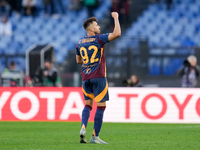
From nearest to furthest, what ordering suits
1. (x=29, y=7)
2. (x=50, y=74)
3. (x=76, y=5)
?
1. (x=50, y=74)
2. (x=76, y=5)
3. (x=29, y=7)

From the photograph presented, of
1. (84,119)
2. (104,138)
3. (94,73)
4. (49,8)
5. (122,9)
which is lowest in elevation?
(104,138)

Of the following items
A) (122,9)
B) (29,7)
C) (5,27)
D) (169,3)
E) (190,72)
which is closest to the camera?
(190,72)

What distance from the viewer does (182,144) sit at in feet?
23.9

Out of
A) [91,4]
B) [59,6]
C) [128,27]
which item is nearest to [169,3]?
[128,27]

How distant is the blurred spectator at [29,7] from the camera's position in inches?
882

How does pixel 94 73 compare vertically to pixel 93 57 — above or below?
below

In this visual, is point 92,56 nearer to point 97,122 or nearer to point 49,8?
point 97,122

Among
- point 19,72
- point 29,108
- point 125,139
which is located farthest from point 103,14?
point 125,139

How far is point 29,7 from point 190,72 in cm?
1032

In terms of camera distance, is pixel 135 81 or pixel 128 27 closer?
pixel 135 81

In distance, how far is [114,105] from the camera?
1235 cm

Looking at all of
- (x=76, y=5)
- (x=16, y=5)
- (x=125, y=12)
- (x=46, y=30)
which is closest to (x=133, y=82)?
(x=125, y=12)

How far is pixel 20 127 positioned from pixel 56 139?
2.69 m

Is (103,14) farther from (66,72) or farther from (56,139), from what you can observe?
(56,139)
